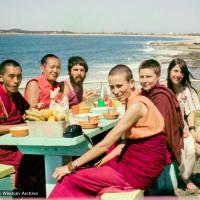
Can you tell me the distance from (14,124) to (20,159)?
353 mm

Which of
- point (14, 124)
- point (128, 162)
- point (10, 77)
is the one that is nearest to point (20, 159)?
point (14, 124)

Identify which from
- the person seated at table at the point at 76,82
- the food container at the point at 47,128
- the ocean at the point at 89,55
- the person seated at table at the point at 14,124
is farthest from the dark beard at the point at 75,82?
the ocean at the point at 89,55

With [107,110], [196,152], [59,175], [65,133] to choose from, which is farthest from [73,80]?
[59,175]

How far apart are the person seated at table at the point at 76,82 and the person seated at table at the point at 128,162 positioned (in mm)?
2203

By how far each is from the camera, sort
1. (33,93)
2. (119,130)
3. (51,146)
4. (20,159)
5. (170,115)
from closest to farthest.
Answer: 1. (119,130)
2. (51,146)
3. (170,115)
4. (20,159)
5. (33,93)

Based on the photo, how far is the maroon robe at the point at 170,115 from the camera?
3.65 m

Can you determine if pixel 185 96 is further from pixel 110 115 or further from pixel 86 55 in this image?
pixel 86 55

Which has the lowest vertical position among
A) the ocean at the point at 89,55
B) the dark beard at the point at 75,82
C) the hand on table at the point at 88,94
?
the hand on table at the point at 88,94

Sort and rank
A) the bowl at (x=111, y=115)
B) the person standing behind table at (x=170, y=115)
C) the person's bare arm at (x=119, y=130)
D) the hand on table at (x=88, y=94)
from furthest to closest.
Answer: the hand on table at (x=88, y=94), the bowl at (x=111, y=115), the person standing behind table at (x=170, y=115), the person's bare arm at (x=119, y=130)

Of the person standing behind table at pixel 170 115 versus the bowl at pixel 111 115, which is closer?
the person standing behind table at pixel 170 115

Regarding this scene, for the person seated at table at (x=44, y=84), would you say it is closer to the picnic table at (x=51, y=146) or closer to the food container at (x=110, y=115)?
the food container at (x=110, y=115)

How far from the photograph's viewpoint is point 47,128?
308 cm

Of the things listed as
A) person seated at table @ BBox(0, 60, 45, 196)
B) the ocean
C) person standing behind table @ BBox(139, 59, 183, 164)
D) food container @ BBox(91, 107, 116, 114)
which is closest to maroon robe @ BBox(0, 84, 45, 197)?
person seated at table @ BBox(0, 60, 45, 196)

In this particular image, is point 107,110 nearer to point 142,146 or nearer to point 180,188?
point 180,188
